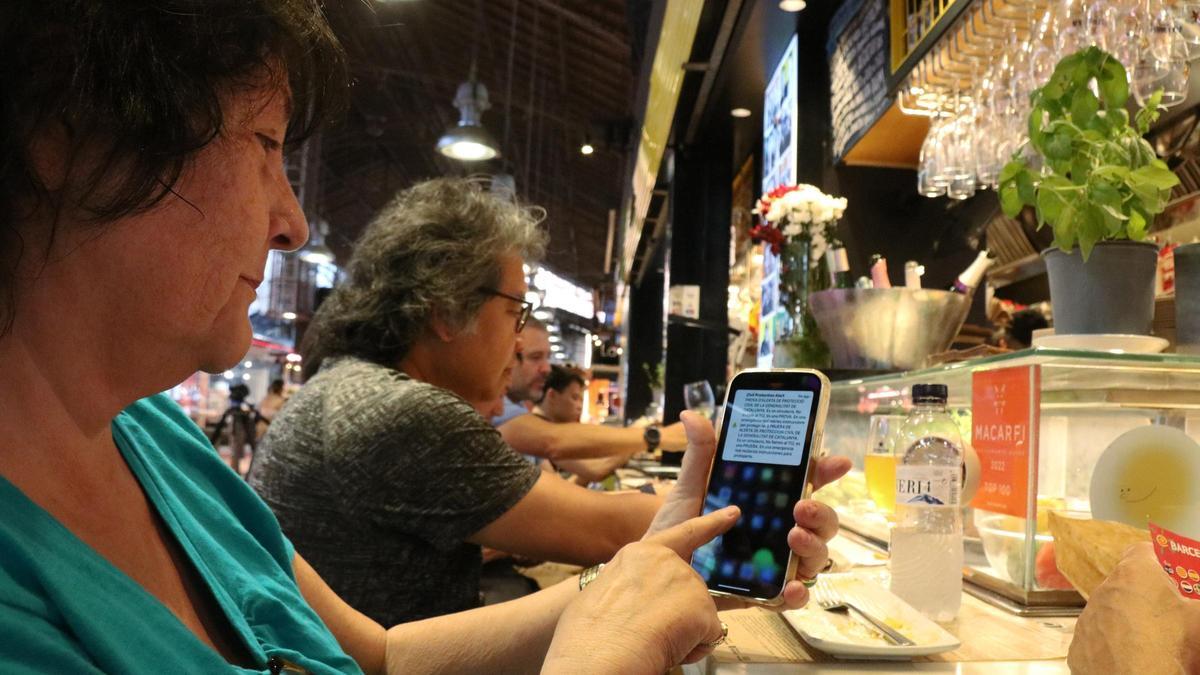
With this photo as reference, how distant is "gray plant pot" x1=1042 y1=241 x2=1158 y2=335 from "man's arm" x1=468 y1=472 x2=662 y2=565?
87cm

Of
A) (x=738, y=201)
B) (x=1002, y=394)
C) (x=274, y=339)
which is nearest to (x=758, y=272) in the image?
(x=738, y=201)

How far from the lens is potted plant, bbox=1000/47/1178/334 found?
1465 millimetres

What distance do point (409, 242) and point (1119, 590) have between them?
1605mm

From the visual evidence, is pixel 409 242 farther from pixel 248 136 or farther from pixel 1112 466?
pixel 1112 466

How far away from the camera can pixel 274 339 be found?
21141 mm

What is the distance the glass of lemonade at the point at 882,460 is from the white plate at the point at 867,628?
669 mm

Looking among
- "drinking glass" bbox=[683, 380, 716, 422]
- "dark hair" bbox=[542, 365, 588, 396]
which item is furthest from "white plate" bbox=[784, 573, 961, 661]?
"dark hair" bbox=[542, 365, 588, 396]

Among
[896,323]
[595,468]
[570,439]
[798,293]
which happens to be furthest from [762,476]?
[595,468]

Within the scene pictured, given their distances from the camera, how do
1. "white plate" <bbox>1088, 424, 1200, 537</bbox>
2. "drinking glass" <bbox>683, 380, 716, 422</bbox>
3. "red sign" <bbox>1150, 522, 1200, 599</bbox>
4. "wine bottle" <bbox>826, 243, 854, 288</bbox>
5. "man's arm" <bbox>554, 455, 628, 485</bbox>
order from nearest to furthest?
"red sign" <bbox>1150, 522, 1200, 599</bbox> < "white plate" <bbox>1088, 424, 1200, 537</bbox> < "wine bottle" <bbox>826, 243, 854, 288</bbox> < "drinking glass" <bbox>683, 380, 716, 422</bbox> < "man's arm" <bbox>554, 455, 628, 485</bbox>

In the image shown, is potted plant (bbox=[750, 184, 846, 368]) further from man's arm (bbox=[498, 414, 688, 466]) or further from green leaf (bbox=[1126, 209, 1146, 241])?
green leaf (bbox=[1126, 209, 1146, 241])

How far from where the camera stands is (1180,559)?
2.99ft

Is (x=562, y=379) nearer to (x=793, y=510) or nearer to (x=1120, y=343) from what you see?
(x=1120, y=343)

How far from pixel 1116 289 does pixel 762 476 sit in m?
0.81

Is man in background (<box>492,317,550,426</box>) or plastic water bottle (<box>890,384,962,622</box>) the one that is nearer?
plastic water bottle (<box>890,384,962,622</box>)
